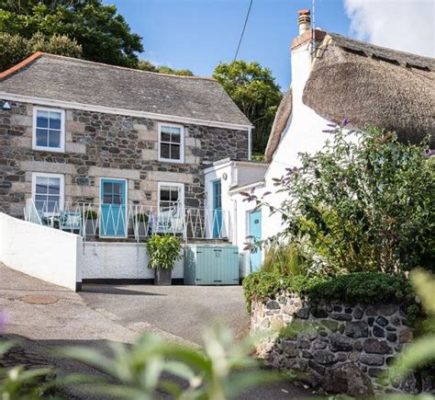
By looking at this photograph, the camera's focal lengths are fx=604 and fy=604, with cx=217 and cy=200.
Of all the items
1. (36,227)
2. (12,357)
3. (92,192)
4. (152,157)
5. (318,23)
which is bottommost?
(12,357)

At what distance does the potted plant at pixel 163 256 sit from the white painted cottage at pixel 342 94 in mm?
2547

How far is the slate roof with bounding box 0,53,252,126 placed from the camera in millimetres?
19062

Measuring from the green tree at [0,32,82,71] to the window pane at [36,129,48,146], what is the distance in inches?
458

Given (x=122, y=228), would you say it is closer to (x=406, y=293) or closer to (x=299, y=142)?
(x=299, y=142)

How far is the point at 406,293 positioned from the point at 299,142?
7335 mm

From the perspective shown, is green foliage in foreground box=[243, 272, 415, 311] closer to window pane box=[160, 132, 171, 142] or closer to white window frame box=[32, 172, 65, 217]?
white window frame box=[32, 172, 65, 217]

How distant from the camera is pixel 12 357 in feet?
19.4

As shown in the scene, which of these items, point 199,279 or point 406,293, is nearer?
point 406,293

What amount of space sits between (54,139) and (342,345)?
13.2 metres

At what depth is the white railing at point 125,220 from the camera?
17.3 m

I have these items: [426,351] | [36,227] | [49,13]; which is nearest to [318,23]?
[36,227]

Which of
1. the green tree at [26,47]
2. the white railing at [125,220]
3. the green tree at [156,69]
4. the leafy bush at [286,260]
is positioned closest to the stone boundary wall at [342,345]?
the leafy bush at [286,260]

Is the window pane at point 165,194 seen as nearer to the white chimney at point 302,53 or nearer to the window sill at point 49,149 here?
the window sill at point 49,149

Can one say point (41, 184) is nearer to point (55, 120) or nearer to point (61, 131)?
point (61, 131)
